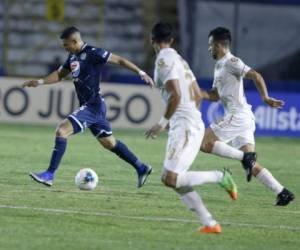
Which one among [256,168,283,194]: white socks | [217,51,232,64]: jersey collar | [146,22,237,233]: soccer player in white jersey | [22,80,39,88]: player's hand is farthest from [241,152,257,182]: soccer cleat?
[22,80,39,88]: player's hand

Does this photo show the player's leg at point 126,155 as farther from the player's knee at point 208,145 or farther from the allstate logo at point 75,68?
the player's knee at point 208,145

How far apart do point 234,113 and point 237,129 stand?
217 mm

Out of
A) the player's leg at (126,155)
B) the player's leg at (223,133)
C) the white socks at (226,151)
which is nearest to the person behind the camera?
the white socks at (226,151)

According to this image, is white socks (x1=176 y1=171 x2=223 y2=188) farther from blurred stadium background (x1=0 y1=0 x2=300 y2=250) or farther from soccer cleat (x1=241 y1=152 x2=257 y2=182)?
soccer cleat (x1=241 y1=152 x2=257 y2=182)

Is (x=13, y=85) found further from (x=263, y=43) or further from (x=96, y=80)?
(x=96, y=80)

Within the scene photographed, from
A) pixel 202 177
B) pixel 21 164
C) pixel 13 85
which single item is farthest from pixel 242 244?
pixel 13 85

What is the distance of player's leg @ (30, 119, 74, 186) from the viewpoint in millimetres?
14406

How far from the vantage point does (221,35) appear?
13.6 m

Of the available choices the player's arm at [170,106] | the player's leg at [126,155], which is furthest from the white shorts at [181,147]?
the player's leg at [126,155]

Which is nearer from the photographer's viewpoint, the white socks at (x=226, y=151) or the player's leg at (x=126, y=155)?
the white socks at (x=226, y=151)

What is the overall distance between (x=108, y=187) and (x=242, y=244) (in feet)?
16.1

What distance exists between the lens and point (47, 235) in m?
10.7

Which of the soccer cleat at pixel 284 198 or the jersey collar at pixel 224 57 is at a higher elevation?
the jersey collar at pixel 224 57

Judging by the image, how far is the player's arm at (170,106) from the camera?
10938 millimetres
